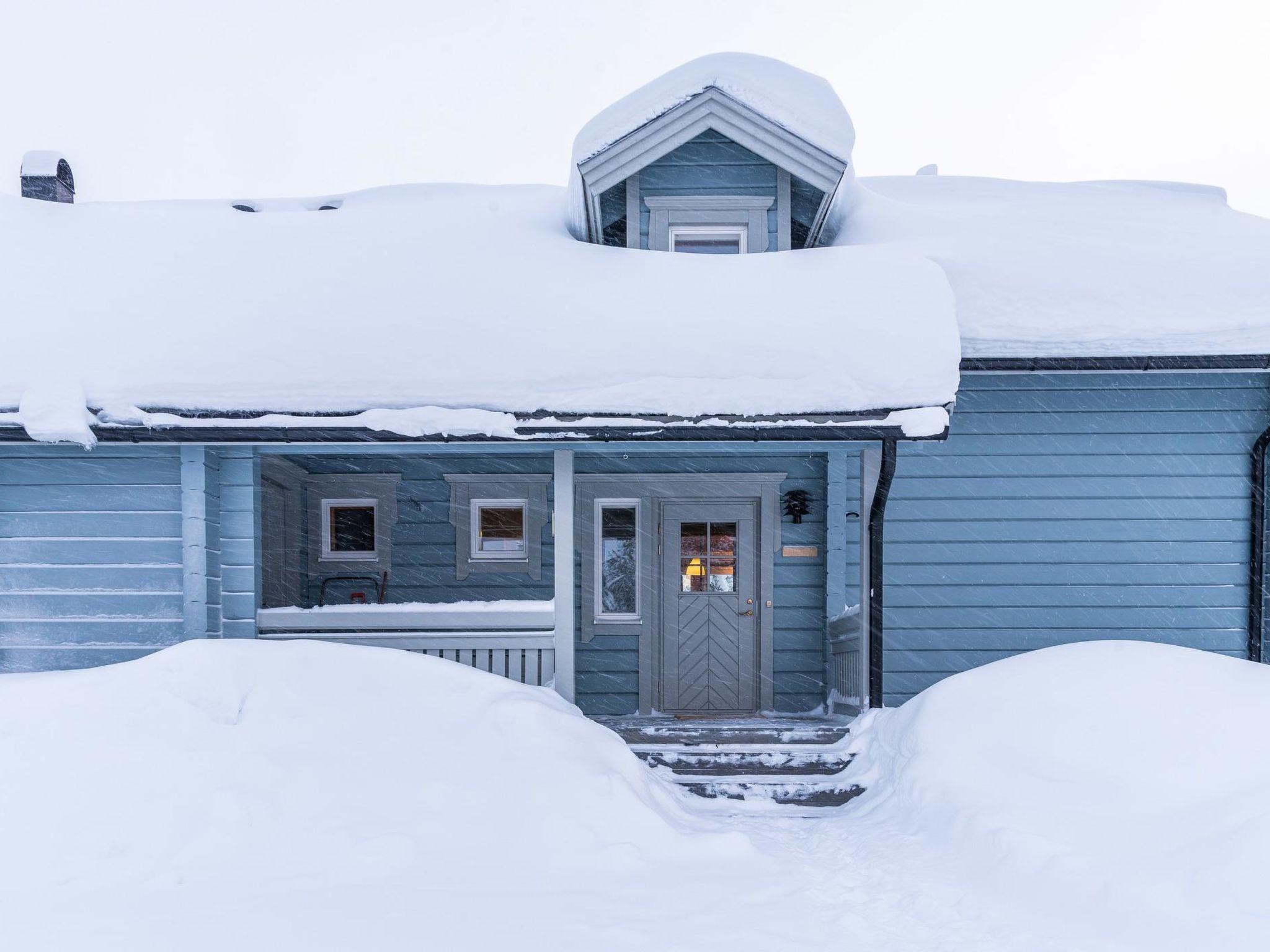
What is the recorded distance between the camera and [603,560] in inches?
303

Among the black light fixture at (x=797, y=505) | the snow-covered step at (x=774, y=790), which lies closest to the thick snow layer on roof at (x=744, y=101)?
the black light fixture at (x=797, y=505)

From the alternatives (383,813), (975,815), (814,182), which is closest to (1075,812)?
(975,815)

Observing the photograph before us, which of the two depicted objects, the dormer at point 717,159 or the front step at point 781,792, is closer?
the front step at point 781,792

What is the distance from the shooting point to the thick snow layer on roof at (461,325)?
5.23 metres

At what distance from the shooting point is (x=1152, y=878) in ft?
10.9

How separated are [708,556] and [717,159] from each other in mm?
3945

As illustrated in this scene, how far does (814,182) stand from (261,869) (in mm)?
6772

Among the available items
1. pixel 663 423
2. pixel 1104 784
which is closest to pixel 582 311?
pixel 663 423

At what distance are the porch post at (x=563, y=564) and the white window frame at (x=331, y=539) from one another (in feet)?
10.4

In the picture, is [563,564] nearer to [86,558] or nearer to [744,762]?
[744,762]

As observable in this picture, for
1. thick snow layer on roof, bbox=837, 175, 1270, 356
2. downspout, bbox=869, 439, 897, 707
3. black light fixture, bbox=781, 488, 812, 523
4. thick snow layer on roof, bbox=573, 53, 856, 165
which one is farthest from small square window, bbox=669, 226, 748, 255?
downspout, bbox=869, 439, 897, 707

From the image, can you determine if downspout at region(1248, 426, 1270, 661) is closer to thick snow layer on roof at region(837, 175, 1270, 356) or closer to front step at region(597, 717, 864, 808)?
thick snow layer on roof at region(837, 175, 1270, 356)

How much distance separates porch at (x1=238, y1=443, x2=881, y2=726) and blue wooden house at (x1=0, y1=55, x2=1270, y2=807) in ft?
0.12

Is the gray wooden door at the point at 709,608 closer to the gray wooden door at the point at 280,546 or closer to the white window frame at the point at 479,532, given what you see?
the white window frame at the point at 479,532
